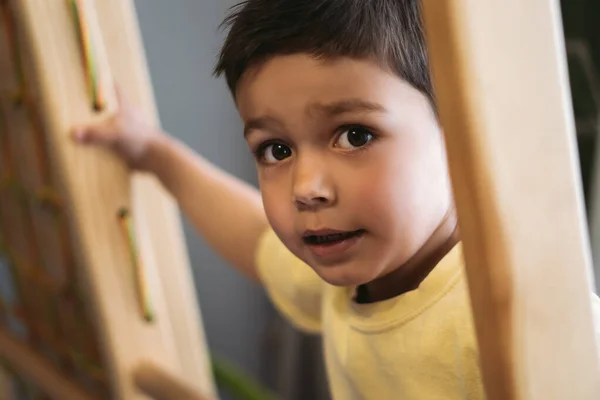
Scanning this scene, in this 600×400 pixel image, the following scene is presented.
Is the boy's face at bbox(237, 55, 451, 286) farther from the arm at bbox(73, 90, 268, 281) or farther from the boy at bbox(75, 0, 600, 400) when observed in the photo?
the arm at bbox(73, 90, 268, 281)

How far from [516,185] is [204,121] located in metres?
0.60

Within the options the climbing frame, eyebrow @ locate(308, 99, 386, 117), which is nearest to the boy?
eyebrow @ locate(308, 99, 386, 117)

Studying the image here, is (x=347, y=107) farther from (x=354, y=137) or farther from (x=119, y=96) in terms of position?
(x=119, y=96)

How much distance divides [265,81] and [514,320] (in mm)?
153

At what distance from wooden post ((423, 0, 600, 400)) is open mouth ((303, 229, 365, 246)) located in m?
0.07

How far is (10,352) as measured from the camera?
749 mm

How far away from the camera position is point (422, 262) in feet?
1.15

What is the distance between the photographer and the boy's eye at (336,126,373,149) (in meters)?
0.29

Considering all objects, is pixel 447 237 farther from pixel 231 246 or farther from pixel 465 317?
pixel 231 246

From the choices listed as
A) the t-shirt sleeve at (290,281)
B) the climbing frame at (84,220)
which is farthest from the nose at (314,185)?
A: the climbing frame at (84,220)

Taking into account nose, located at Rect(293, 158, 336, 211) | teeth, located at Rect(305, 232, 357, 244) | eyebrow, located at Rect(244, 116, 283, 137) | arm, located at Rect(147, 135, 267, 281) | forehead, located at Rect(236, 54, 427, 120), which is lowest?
arm, located at Rect(147, 135, 267, 281)

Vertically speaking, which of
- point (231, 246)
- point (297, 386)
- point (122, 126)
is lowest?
point (297, 386)

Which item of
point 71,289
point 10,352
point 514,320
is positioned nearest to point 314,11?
point 514,320

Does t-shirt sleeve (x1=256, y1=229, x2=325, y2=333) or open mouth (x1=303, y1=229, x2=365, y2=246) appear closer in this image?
open mouth (x1=303, y1=229, x2=365, y2=246)
